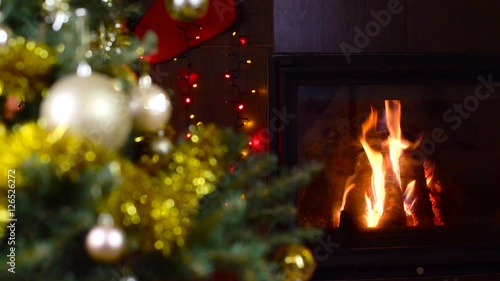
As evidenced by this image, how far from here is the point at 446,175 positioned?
7.25ft

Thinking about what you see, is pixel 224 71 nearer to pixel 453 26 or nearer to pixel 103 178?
pixel 453 26

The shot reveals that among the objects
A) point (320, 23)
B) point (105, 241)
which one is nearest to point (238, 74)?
point (320, 23)

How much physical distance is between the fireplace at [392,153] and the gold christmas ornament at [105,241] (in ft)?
4.55

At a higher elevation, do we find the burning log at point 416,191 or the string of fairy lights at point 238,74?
the string of fairy lights at point 238,74

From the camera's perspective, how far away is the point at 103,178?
2.15 ft

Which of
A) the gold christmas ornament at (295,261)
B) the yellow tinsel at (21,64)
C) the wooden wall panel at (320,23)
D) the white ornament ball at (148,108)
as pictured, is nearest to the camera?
the yellow tinsel at (21,64)

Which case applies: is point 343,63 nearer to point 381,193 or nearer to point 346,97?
point 346,97

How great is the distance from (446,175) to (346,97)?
40cm

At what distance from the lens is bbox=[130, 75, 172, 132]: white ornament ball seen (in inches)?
→ 36.1

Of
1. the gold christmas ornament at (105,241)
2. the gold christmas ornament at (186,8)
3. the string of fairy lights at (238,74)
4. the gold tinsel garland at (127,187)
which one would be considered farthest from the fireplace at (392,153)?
the gold christmas ornament at (105,241)

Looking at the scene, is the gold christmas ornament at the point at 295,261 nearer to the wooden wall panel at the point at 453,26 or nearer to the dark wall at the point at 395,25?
the dark wall at the point at 395,25

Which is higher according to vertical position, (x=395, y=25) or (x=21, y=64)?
(x=395, y=25)

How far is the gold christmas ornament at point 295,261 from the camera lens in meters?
1.06

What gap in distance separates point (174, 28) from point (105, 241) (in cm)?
153
